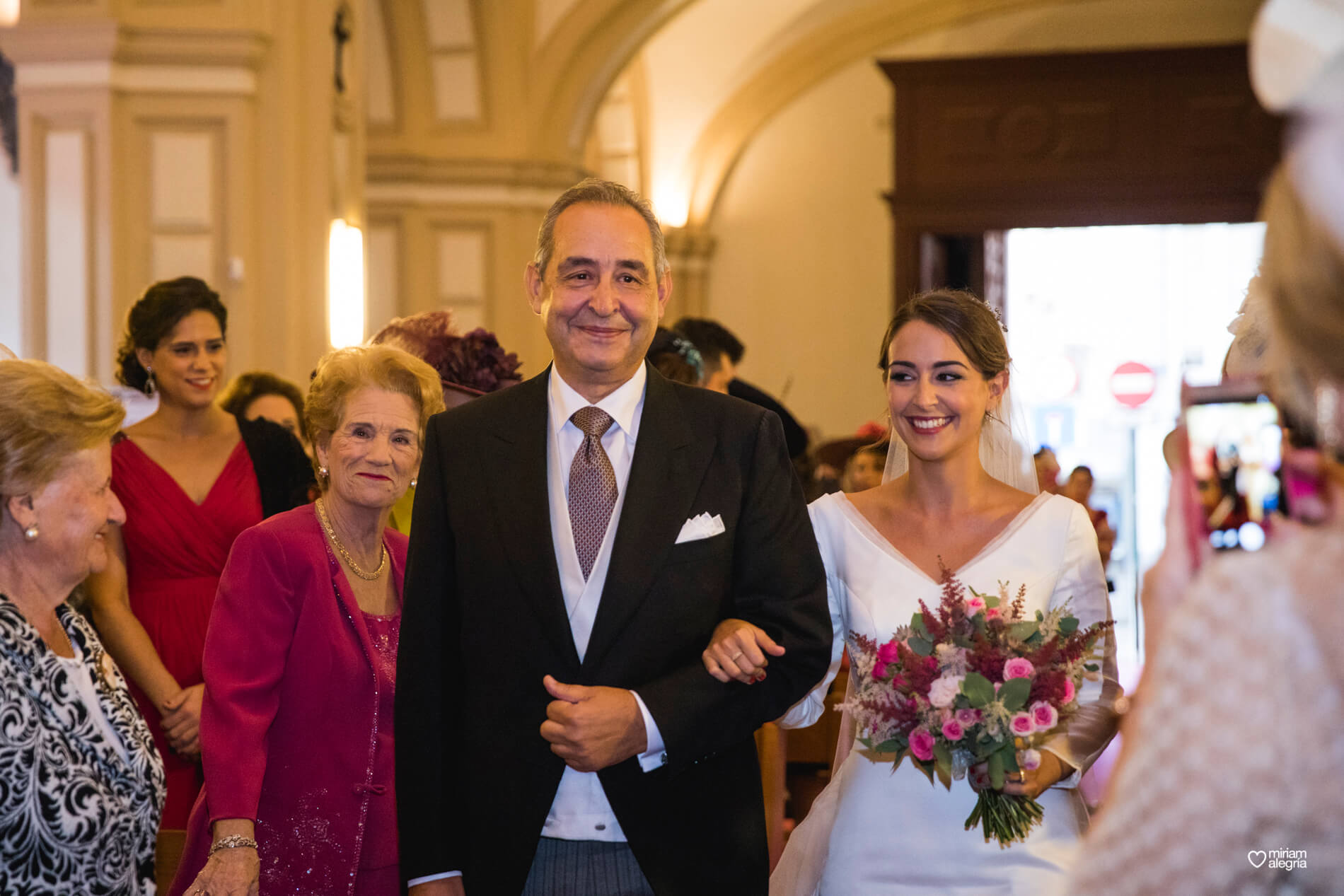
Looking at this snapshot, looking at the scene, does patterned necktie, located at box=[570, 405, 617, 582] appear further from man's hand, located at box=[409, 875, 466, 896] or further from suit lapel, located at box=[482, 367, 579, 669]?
man's hand, located at box=[409, 875, 466, 896]

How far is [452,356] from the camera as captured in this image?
13.5 feet

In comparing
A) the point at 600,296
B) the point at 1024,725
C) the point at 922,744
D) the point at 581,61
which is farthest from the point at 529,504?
the point at 581,61

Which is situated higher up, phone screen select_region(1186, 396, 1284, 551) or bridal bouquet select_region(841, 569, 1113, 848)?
phone screen select_region(1186, 396, 1284, 551)

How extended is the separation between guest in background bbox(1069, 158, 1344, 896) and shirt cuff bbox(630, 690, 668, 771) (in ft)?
3.64

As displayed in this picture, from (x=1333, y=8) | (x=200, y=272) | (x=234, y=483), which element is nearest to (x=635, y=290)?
(x=1333, y=8)

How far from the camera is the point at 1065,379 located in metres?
16.7

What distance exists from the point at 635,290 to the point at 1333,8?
1.56 metres

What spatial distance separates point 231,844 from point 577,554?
910mm

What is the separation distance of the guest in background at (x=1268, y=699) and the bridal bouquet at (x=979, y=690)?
4.45ft

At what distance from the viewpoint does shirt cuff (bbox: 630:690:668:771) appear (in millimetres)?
2305

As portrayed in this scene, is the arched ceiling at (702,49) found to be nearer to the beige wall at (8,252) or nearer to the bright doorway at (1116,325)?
the bright doorway at (1116,325)

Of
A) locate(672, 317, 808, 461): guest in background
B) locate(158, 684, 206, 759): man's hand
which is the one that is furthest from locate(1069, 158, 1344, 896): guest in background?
locate(672, 317, 808, 461): guest in background

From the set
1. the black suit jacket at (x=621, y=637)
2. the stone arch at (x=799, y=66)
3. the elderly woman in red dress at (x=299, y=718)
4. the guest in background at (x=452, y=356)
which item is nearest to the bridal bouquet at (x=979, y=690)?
the black suit jacket at (x=621, y=637)

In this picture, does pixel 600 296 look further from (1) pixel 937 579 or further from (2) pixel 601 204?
(1) pixel 937 579
